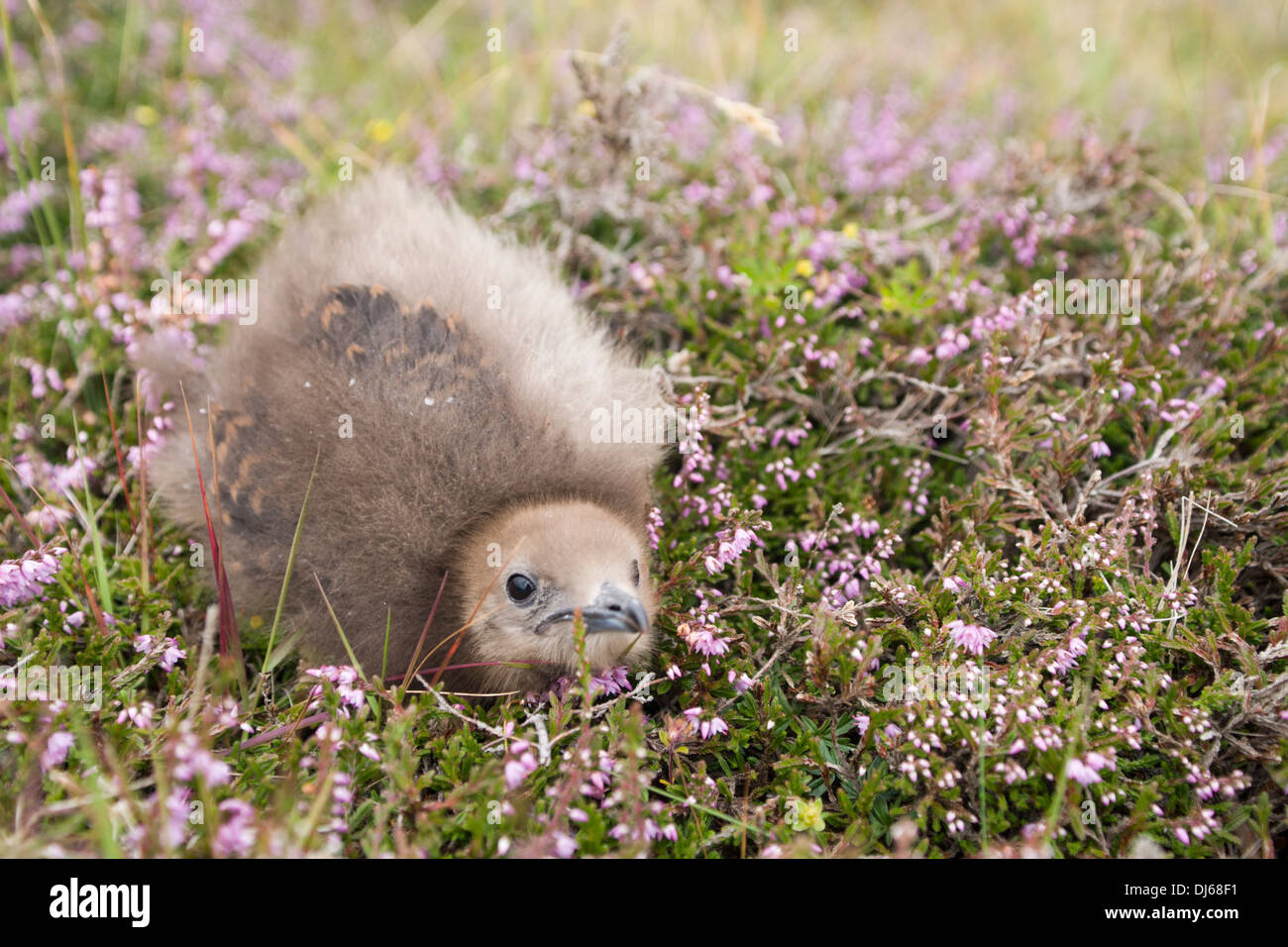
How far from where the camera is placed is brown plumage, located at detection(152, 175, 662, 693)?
3.10 m

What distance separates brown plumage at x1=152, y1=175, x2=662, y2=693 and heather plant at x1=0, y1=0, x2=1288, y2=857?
0.18 m

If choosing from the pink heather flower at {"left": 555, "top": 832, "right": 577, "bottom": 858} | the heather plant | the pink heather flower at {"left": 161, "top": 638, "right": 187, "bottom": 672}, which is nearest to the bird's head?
the heather plant

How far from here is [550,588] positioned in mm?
3139

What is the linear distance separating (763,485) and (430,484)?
1395mm

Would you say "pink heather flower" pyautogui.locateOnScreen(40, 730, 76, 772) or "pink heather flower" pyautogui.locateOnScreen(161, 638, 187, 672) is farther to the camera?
"pink heather flower" pyautogui.locateOnScreen(161, 638, 187, 672)

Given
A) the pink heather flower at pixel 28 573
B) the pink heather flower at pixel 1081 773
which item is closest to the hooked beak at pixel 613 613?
the pink heather flower at pixel 1081 773

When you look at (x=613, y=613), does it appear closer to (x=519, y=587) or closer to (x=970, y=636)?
(x=519, y=587)

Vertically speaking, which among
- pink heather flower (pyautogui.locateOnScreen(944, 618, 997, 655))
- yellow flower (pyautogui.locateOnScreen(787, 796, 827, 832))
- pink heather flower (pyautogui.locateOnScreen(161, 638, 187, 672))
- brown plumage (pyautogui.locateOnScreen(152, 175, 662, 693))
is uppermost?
brown plumage (pyautogui.locateOnScreen(152, 175, 662, 693))

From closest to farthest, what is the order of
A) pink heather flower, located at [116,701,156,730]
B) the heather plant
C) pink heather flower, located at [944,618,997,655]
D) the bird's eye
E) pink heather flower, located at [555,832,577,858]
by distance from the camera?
pink heather flower, located at [555,832,577,858] → the heather plant → pink heather flower, located at [116,701,156,730] → pink heather flower, located at [944,618,997,655] → the bird's eye

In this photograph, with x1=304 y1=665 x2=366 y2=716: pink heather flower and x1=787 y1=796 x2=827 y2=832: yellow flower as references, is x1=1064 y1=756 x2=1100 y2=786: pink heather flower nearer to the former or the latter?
x1=787 y1=796 x2=827 y2=832: yellow flower

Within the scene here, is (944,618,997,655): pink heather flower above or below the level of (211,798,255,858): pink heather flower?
above
